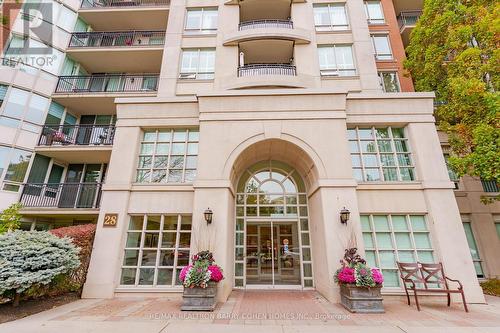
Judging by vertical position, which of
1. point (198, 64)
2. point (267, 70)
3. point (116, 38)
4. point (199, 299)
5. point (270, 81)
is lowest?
point (199, 299)

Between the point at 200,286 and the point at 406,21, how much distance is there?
21.1 m

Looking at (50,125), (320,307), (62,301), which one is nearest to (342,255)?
(320,307)

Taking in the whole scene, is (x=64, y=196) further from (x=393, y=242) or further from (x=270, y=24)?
(x=393, y=242)

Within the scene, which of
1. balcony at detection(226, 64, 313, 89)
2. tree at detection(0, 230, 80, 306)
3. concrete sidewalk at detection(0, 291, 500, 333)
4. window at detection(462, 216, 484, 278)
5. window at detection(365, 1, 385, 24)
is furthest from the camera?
window at detection(365, 1, 385, 24)

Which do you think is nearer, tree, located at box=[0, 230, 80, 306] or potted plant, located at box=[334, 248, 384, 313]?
tree, located at box=[0, 230, 80, 306]

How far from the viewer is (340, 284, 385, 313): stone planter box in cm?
657

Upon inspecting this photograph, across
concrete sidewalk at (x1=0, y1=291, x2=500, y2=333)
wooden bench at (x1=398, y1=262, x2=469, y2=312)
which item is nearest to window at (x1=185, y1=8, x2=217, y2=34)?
concrete sidewalk at (x1=0, y1=291, x2=500, y2=333)

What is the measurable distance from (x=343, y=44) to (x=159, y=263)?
1442cm

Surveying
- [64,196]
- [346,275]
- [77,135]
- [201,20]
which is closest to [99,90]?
[77,135]

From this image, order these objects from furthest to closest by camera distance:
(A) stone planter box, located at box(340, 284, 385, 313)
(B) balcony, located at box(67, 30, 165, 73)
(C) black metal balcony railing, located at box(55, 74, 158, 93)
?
(C) black metal balcony railing, located at box(55, 74, 158, 93), (B) balcony, located at box(67, 30, 165, 73), (A) stone planter box, located at box(340, 284, 385, 313)

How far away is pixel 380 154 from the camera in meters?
9.99

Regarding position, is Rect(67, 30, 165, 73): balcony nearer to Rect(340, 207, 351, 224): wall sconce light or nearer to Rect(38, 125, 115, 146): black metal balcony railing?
Rect(38, 125, 115, 146): black metal balcony railing

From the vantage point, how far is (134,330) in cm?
525

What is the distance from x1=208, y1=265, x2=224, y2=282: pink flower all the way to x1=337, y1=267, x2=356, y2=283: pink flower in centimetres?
375
